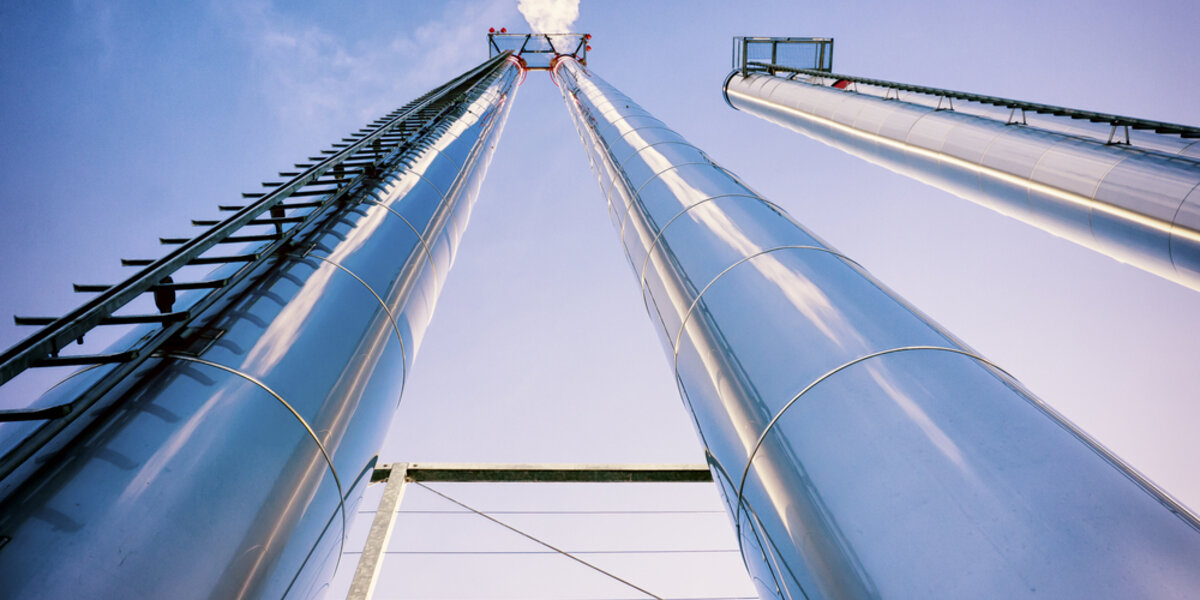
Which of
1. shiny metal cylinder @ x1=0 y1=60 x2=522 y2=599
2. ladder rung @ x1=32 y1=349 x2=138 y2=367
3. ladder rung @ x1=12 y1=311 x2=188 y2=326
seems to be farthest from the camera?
ladder rung @ x1=12 y1=311 x2=188 y2=326

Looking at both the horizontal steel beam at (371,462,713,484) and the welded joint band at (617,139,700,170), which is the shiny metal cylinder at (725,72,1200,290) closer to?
the welded joint band at (617,139,700,170)

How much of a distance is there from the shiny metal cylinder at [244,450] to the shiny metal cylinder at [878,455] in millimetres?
2248

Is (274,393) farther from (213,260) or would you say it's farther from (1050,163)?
(1050,163)

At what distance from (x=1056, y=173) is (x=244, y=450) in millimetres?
13856

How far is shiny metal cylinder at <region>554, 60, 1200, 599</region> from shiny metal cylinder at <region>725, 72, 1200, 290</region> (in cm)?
869

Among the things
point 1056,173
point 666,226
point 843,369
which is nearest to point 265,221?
point 666,226

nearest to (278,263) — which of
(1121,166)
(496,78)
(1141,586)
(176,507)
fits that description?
→ (176,507)

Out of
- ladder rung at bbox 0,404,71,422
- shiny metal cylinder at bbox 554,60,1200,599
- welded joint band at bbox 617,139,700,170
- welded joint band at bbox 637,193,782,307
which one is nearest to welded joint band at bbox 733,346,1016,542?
shiny metal cylinder at bbox 554,60,1200,599

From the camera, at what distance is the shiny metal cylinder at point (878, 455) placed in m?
1.79

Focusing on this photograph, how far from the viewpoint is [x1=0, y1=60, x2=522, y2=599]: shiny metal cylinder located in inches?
80.6

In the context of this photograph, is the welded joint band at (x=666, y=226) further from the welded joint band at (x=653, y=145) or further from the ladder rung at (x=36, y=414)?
the ladder rung at (x=36, y=414)

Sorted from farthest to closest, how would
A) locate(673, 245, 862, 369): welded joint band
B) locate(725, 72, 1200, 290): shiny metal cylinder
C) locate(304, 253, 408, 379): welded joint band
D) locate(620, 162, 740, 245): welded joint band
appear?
1. locate(725, 72, 1200, 290): shiny metal cylinder
2. locate(620, 162, 740, 245): welded joint band
3. locate(304, 253, 408, 379): welded joint band
4. locate(673, 245, 862, 369): welded joint band

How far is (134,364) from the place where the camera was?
9.27 ft

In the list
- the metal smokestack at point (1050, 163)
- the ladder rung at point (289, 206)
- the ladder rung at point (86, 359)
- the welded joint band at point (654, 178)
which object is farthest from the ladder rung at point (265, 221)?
the metal smokestack at point (1050, 163)
